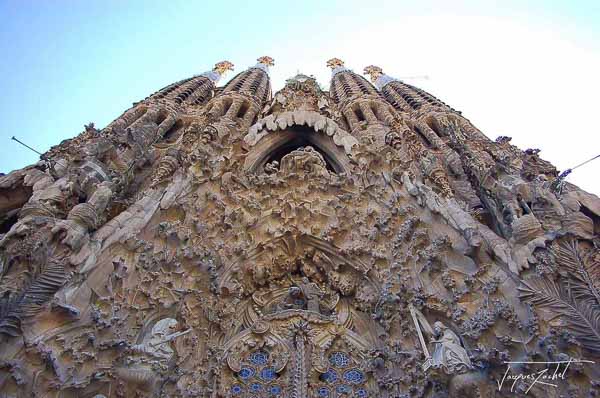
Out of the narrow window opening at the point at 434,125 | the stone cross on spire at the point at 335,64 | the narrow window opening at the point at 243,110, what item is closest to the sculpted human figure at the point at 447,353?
the narrow window opening at the point at 434,125

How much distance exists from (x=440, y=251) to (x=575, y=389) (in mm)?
2488

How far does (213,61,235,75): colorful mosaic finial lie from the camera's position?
107ft

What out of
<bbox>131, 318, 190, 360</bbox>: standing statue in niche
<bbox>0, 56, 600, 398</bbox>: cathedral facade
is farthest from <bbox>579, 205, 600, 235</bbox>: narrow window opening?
<bbox>131, 318, 190, 360</bbox>: standing statue in niche

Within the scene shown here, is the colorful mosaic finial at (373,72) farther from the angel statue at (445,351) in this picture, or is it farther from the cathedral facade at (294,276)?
the angel statue at (445,351)

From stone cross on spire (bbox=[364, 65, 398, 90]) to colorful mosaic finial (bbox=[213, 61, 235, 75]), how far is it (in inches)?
367

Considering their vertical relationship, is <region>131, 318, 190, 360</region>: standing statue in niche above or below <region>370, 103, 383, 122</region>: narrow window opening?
below

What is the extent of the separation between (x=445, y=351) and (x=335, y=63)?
29798mm

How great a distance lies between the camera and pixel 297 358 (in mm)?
6797

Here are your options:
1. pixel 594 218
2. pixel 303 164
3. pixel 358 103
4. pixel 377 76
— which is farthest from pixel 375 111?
pixel 377 76

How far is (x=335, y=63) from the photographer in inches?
1303

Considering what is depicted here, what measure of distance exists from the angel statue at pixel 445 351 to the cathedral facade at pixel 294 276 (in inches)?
0.9

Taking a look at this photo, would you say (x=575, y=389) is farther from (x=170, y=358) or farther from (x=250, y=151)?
(x=250, y=151)

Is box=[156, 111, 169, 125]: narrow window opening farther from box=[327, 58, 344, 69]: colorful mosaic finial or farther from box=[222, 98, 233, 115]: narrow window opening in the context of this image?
box=[327, 58, 344, 69]: colorful mosaic finial

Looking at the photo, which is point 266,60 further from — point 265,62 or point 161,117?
point 161,117
